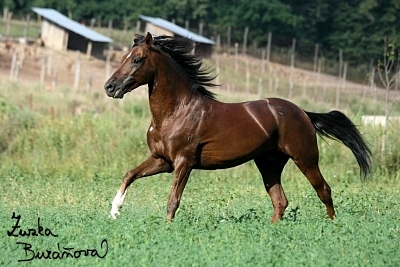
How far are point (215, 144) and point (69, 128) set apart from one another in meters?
10.7

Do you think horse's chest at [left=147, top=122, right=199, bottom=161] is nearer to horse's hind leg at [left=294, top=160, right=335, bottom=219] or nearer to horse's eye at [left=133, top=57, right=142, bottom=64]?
horse's eye at [left=133, top=57, right=142, bottom=64]

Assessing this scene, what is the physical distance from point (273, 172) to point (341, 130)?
1.28 m

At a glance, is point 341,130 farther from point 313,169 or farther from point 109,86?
point 109,86

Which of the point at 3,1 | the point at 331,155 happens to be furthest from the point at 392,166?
the point at 3,1

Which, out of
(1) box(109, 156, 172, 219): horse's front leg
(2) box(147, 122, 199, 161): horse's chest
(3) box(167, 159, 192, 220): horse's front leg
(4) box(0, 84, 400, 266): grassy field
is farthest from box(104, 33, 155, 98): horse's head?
(4) box(0, 84, 400, 266): grassy field

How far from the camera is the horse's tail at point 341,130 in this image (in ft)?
41.9

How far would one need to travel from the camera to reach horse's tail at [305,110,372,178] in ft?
41.9

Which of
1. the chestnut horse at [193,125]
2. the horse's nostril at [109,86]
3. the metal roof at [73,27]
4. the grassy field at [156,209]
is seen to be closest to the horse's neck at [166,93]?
the chestnut horse at [193,125]

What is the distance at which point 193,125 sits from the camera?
1130 cm

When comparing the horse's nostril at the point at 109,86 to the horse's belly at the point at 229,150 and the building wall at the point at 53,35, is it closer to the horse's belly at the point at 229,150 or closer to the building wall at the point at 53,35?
the horse's belly at the point at 229,150

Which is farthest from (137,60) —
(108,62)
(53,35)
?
(53,35)

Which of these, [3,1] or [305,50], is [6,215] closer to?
[3,1]

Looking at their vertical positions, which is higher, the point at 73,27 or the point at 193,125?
the point at 193,125

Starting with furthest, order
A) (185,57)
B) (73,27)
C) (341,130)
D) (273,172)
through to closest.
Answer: (73,27) < (341,130) < (273,172) < (185,57)
